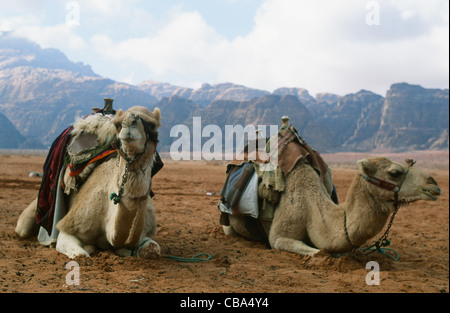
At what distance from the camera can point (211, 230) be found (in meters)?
7.43

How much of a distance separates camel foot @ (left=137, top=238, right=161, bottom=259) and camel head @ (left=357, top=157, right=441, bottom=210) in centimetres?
279

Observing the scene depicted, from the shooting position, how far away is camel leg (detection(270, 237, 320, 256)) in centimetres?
540

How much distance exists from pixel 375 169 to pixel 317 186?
114 centimetres

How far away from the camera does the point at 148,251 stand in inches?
183

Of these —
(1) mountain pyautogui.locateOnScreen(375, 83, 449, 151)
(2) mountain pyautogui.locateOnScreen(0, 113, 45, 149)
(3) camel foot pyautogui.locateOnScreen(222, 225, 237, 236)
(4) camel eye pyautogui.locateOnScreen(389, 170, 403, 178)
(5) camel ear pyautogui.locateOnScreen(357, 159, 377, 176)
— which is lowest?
(3) camel foot pyautogui.locateOnScreen(222, 225, 237, 236)

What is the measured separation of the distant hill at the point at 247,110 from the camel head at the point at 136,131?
69521 millimetres

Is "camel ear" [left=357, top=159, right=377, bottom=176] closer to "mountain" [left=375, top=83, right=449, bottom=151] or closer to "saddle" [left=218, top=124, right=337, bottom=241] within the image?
"saddle" [left=218, top=124, right=337, bottom=241]

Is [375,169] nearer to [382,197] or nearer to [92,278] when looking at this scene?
[382,197]

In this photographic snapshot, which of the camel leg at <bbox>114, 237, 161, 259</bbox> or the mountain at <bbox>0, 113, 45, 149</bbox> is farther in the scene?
the mountain at <bbox>0, 113, 45, 149</bbox>

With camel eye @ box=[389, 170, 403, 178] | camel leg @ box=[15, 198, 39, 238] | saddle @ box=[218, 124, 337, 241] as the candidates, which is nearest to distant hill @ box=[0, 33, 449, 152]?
camel leg @ box=[15, 198, 39, 238]

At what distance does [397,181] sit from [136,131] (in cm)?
329

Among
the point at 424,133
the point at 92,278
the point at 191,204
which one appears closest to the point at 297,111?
the point at 424,133

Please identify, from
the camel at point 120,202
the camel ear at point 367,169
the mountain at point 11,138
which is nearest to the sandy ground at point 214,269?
the camel at point 120,202

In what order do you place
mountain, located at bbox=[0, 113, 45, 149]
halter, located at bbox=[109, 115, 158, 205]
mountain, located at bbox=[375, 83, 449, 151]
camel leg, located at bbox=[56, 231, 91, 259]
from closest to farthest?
halter, located at bbox=[109, 115, 158, 205]
camel leg, located at bbox=[56, 231, 91, 259]
mountain, located at bbox=[0, 113, 45, 149]
mountain, located at bbox=[375, 83, 449, 151]
